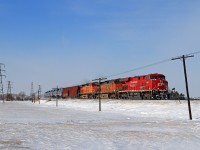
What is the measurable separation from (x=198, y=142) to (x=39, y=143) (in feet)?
26.0

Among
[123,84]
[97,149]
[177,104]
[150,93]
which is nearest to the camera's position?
[97,149]

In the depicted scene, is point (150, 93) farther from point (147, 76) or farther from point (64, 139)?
point (64, 139)

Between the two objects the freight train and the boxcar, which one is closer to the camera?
the freight train

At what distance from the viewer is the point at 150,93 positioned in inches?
2288

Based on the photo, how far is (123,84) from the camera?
69.2 m

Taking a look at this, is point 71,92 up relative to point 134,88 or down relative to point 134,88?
up

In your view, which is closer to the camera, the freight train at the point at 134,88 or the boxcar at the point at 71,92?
the freight train at the point at 134,88

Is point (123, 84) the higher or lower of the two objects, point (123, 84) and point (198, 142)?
the higher

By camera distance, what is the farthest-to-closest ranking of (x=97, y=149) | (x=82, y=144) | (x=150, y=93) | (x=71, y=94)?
1. (x=71, y=94)
2. (x=150, y=93)
3. (x=82, y=144)
4. (x=97, y=149)

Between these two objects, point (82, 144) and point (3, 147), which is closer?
point (3, 147)

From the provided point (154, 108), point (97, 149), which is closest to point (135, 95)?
point (154, 108)

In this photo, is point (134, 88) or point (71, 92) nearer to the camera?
point (134, 88)

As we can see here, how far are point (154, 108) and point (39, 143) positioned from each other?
3264cm

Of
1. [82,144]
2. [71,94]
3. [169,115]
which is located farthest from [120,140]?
[71,94]
